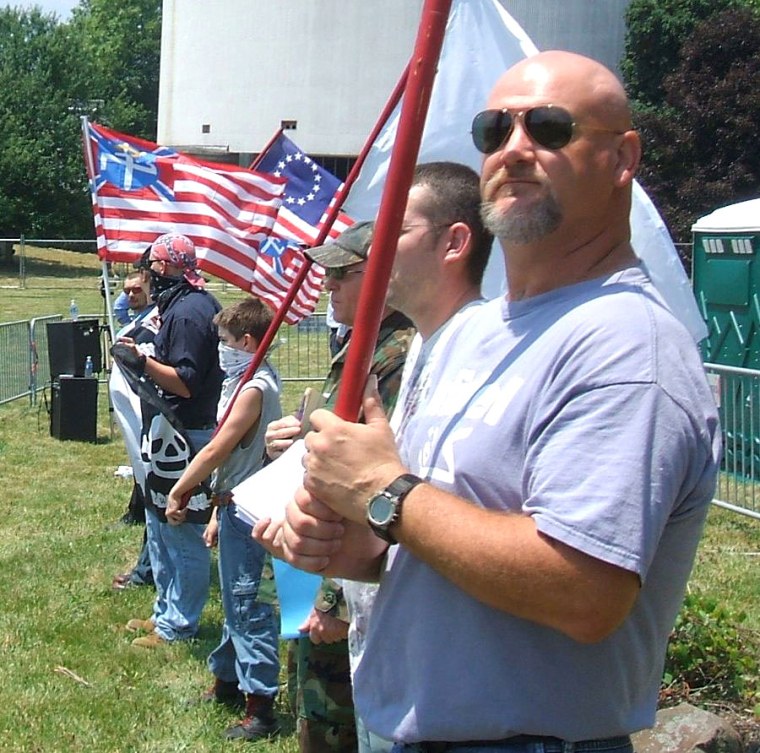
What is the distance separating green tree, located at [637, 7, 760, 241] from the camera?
111 feet

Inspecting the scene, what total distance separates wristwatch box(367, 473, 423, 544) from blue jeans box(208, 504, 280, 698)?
10.4 ft

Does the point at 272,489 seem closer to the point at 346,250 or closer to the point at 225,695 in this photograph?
the point at 346,250

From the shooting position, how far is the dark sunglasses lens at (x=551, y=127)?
1.83 meters

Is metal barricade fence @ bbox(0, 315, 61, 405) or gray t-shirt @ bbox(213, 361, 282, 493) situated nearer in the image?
gray t-shirt @ bbox(213, 361, 282, 493)

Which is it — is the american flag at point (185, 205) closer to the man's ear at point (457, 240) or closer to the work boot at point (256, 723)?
the work boot at point (256, 723)

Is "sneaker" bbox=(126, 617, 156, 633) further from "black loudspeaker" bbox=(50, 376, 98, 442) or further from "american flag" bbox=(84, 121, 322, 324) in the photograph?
"black loudspeaker" bbox=(50, 376, 98, 442)

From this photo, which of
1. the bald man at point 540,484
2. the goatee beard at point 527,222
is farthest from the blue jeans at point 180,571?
the goatee beard at point 527,222

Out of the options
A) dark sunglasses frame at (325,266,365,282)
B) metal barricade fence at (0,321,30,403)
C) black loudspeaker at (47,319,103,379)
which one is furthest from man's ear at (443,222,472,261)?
metal barricade fence at (0,321,30,403)

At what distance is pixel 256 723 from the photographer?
4883 mm

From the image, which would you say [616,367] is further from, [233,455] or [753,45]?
[753,45]

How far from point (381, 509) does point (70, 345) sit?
11.4m

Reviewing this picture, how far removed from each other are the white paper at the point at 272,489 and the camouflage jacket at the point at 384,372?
61cm

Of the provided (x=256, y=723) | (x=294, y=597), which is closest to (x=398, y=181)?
(x=294, y=597)

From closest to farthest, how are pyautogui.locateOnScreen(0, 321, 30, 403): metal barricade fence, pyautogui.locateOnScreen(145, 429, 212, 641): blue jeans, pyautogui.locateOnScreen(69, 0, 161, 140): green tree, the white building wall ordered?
pyautogui.locateOnScreen(145, 429, 212, 641): blue jeans, pyautogui.locateOnScreen(0, 321, 30, 403): metal barricade fence, the white building wall, pyautogui.locateOnScreen(69, 0, 161, 140): green tree
